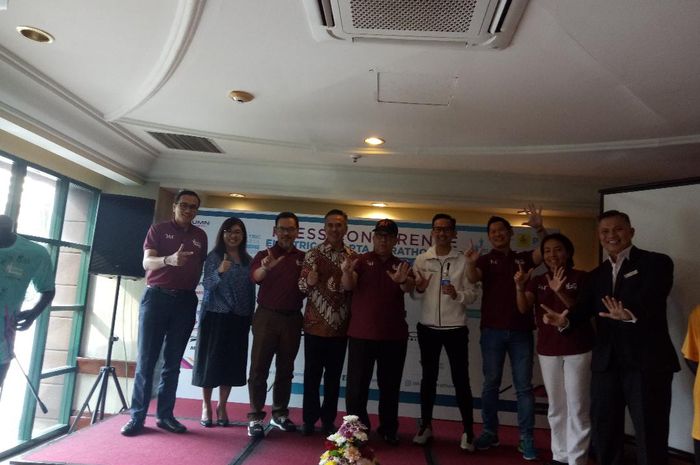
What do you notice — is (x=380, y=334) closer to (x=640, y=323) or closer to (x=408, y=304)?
(x=408, y=304)

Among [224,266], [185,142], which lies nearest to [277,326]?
[224,266]

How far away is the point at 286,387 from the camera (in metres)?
3.32

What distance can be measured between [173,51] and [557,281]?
261 cm

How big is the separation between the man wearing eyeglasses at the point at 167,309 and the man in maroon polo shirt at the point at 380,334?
3.79ft

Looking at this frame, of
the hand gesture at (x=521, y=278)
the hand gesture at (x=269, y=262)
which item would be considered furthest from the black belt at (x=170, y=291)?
the hand gesture at (x=521, y=278)

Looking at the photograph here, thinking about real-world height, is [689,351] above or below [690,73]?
below

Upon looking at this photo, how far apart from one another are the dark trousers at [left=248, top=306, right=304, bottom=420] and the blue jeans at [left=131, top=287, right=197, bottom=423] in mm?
522

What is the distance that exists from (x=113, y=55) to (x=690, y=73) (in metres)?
3.11

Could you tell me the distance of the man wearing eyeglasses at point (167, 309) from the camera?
314 cm

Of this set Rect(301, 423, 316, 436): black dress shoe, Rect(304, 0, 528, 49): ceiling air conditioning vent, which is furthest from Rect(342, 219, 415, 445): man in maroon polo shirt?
Rect(304, 0, 528, 49): ceiling air conditioning vent

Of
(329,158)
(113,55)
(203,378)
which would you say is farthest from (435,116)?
(203,378)

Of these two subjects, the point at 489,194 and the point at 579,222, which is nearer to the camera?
the point at 489,194

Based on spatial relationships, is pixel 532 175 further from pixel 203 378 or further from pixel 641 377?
pixel 203 378

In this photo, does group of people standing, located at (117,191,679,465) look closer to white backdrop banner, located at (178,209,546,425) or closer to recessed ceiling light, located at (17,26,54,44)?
white backdrop banner, located at (178,209,546,425)
